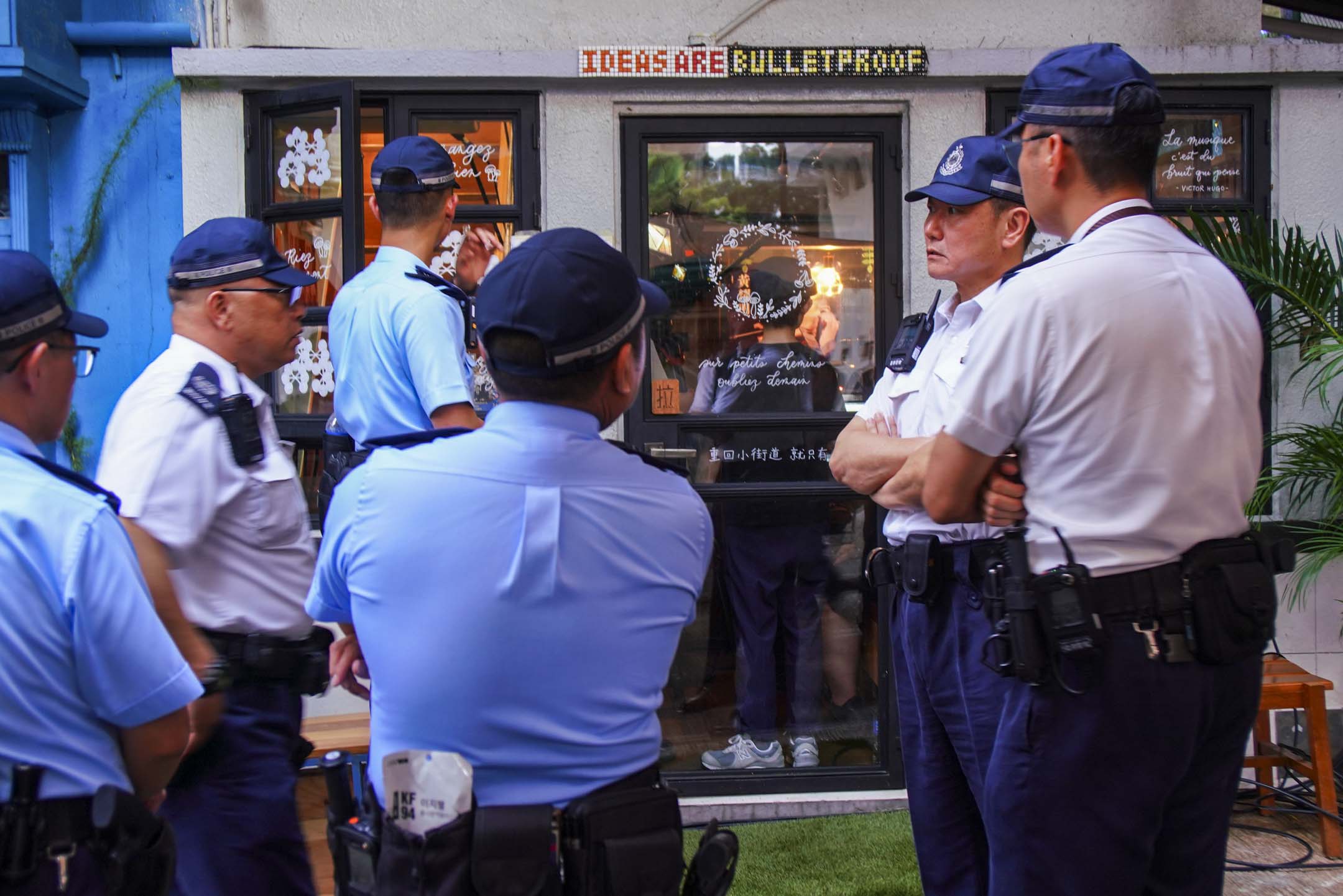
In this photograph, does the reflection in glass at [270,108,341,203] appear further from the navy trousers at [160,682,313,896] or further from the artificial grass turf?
the artificial grass turf

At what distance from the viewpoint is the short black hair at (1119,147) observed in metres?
2.25

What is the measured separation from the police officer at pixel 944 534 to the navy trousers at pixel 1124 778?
594 mm

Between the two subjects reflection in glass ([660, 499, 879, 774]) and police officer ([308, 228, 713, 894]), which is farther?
reflection in glass ([660, 499, 879, 774])

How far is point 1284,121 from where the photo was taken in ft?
16.3

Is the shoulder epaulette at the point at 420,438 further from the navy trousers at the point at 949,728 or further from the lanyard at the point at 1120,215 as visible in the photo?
the navy trousers at the point at 949,728

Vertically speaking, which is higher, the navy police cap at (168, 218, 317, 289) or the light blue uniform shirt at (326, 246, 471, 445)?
the navy police cap at (168, 218, 317, 289)

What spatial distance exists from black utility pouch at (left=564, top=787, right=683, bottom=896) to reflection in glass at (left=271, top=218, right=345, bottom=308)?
3.58 metres

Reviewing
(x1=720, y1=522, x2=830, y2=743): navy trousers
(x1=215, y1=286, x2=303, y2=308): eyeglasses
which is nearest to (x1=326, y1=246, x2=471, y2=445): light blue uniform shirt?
(x1=215, y1=286, x2=303, y2=308): eyeglasses

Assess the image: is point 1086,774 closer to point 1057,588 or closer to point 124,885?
point 1057,588

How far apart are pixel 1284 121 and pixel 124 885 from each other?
5.10 m

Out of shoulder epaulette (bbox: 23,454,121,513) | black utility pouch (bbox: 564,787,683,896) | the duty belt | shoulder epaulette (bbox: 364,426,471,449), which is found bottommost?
black utility pouch (bbox: 564,787,683,896)

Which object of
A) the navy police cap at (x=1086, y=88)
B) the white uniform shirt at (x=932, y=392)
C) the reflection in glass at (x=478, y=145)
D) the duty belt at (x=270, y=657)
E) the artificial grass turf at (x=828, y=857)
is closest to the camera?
the navy police cap at (x=1086, y=88)

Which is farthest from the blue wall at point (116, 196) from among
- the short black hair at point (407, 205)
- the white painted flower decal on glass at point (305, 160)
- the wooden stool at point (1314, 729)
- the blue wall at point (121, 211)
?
the wooden stool at point (1314, 729)

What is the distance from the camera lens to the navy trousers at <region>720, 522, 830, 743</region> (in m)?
5.04
